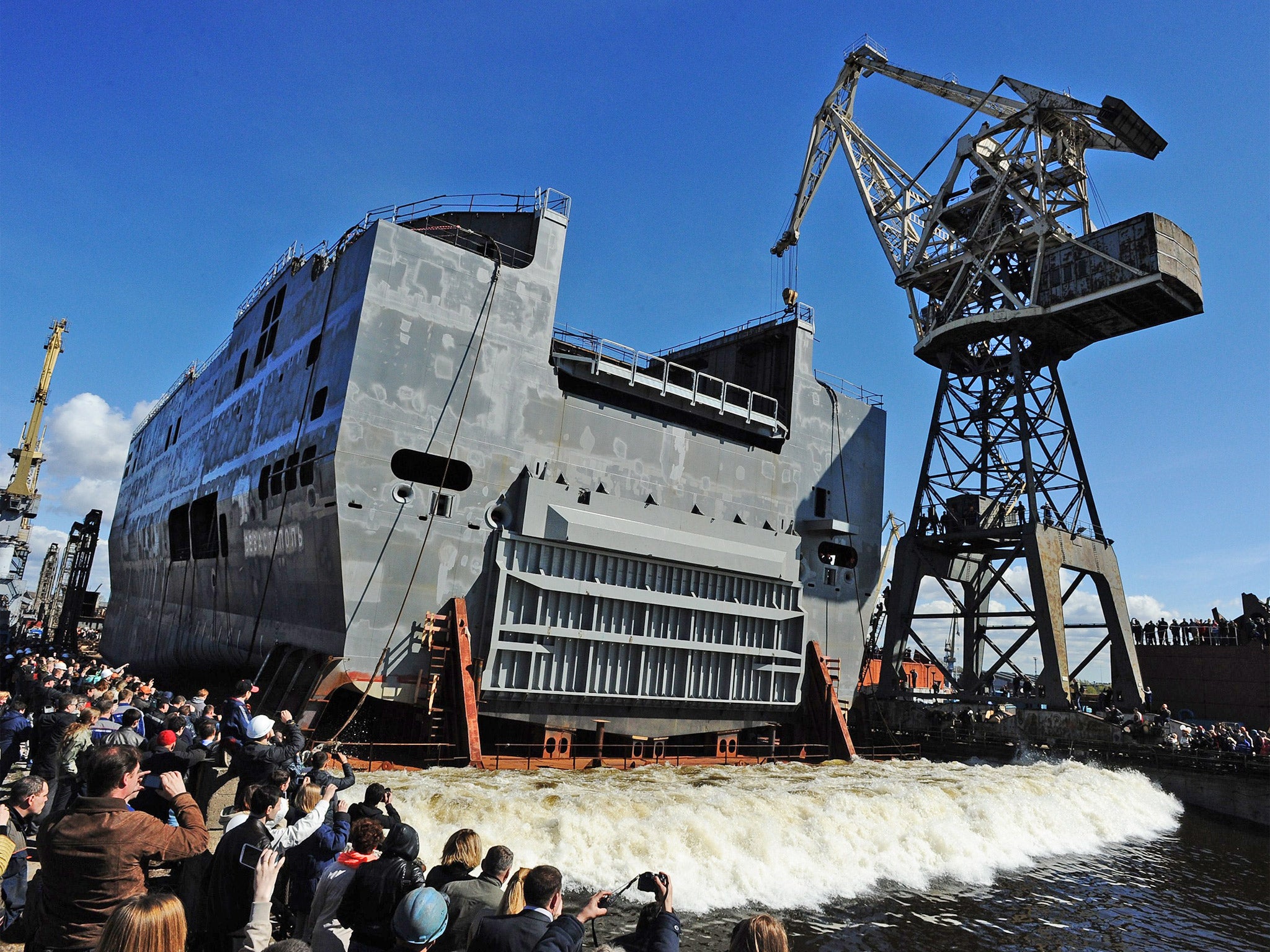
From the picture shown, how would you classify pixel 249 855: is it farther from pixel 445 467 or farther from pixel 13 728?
pixel 445 467

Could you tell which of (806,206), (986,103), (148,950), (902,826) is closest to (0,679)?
(902,826)

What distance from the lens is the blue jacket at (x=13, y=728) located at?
977 centimetres

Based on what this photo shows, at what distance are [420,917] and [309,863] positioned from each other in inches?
65.3

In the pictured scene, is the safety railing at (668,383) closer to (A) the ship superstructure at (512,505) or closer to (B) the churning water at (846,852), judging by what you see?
(A) the ship superstructure at (512,505)

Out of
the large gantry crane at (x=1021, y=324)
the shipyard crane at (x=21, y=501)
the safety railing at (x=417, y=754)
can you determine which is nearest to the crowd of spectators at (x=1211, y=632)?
the large gantry crane at (x=1021, y=324)

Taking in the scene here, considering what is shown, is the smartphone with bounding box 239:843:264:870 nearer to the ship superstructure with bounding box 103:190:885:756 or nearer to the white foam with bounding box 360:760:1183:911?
the white foam with bounding box 360:760:1183:911

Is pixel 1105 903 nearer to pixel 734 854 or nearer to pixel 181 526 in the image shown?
pixel 734 854

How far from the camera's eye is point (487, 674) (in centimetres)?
1795

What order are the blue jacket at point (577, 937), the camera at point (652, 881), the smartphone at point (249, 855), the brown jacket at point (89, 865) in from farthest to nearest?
the smartphone at point (249, 855)
the camera at point (652, 881)
the blue jacket at point (577, 937)
the brown jacket at point (89, 865)

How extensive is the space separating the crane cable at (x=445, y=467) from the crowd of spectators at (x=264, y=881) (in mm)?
9271

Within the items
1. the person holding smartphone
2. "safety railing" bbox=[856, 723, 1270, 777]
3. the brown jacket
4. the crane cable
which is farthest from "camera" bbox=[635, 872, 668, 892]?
"safety railing" bbox=[856, 723, 1270, 777]

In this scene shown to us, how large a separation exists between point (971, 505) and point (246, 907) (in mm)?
27529

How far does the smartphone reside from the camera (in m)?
→ 5.21

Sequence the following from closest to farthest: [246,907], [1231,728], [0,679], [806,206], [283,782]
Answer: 1. [246,907]
2. [283,782]
3. [0,679]
4. [1231,728]
5. [806,206]
